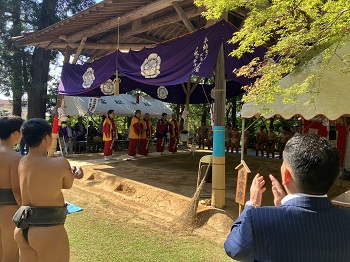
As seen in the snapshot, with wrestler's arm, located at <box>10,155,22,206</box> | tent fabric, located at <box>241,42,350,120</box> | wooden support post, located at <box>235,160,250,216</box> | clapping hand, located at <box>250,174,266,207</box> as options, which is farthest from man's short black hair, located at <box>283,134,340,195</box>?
tent fabric, located at <box>241,42,350,120</box>

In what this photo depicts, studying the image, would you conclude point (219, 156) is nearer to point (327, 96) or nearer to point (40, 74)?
point (327, 96)

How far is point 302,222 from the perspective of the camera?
1.05 meters

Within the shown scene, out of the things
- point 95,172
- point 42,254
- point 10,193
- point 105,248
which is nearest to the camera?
point 42,254

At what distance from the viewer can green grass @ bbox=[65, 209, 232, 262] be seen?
10.8ft

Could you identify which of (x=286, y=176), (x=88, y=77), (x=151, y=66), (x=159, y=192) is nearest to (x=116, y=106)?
(x=88, y=77)

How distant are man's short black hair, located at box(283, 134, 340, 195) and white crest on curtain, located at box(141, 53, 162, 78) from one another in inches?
195

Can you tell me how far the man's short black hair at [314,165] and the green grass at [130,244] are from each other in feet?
8.27

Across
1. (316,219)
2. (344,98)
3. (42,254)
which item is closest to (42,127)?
(42,254)

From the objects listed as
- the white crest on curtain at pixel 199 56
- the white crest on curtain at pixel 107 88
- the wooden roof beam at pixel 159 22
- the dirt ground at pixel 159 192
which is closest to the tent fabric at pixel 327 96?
the white crest on curtain at pixel 199 56

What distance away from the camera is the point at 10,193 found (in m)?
2.41

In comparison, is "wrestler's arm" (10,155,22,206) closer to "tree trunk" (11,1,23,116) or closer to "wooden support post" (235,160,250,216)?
"wooden support post" (235,160,250,216)

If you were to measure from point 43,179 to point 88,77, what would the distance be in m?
6.31

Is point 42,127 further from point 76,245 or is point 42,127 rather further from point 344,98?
point 344,98

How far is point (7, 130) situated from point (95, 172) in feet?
15.0
